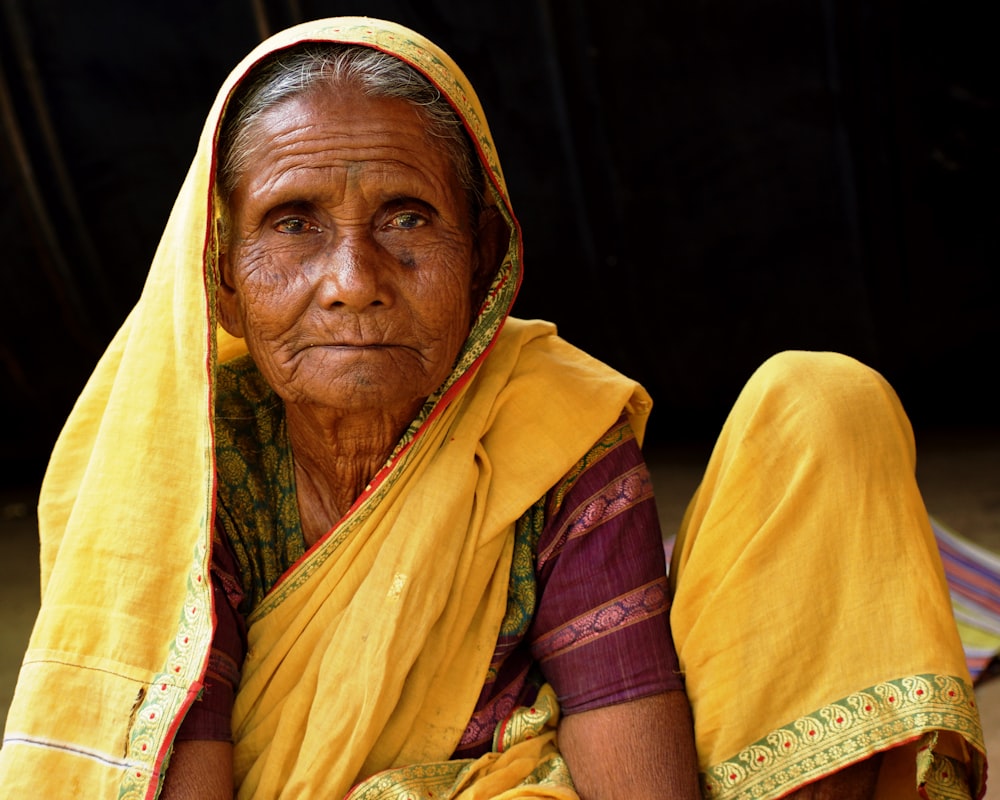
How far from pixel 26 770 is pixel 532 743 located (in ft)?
2.47

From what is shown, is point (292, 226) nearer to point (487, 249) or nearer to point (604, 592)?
point (487, 249)

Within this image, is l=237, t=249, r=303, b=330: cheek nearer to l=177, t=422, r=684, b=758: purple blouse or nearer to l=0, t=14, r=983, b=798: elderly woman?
l=0, t=14, r=983, b=798: elderly woman

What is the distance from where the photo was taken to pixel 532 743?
192 cm

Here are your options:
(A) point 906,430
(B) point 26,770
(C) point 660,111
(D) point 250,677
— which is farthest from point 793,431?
(C) point 660,111

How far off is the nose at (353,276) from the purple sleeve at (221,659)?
0.44m

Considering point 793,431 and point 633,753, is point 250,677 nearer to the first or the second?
point 633,753

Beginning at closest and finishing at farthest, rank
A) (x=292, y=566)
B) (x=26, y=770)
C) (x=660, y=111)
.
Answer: (x=26, y=770) < (x=292, y=566) < (x=660, y=111)

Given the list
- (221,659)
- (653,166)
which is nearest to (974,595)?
(653,166)

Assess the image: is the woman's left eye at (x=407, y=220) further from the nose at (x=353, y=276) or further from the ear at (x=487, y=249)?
the ear at (x=487, y=249)

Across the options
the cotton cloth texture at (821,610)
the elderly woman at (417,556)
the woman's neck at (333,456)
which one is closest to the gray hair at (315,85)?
the elderly woman at (417,556)

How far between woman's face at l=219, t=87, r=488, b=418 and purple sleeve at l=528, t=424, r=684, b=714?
0.32 meters

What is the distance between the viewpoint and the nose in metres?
1.80

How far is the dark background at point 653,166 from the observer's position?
159 inches

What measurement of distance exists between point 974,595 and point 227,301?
95.0 inches
